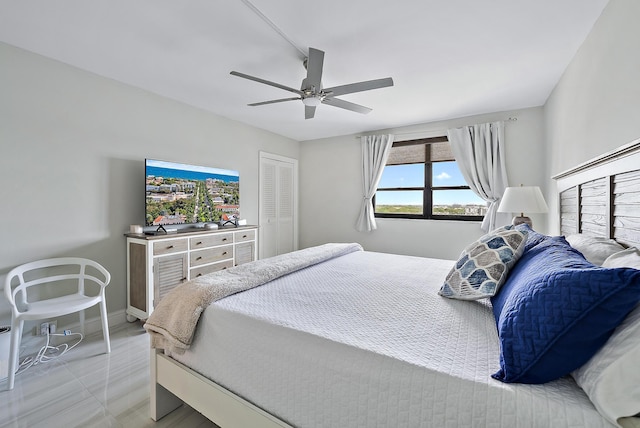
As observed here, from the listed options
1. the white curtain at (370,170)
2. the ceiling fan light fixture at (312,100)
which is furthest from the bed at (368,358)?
the white curtain at (370,170)

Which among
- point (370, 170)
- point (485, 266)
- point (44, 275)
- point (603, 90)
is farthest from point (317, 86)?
point (44, 275)

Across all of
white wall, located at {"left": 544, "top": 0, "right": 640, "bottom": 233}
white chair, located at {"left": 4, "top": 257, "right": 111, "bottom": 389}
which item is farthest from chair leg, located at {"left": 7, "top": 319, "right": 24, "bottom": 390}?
white wall, located at {"left": 544, "top": 0, "right": 640, "bottom": 233}

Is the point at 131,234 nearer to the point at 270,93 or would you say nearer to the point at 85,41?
the point at 85,41

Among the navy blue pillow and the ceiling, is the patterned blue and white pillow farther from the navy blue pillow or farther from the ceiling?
the ceiling

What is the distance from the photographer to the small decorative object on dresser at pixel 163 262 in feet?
8.89

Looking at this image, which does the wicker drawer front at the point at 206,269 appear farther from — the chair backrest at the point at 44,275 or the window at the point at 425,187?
the window at the point at 425,187

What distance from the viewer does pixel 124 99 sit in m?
2.91

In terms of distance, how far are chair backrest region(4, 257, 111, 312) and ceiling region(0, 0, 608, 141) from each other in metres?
1.78

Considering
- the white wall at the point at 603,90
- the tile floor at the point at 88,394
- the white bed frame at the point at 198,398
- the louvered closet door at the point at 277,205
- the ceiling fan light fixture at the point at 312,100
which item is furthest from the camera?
the louvered closet door at the point at 277,205

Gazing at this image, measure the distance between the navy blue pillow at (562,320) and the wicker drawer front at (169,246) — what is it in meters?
2.87

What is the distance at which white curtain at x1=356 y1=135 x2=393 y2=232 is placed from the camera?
447 centimetres

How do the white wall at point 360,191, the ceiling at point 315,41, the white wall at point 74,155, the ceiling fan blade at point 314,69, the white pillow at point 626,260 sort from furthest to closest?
the white wall at point 360,191, the white wall at point 74,155, the ceiling fan blade at point 314,69, the ceiling at point 315,41, the white pillow at point 626,260

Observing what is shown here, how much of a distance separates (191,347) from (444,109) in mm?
3776

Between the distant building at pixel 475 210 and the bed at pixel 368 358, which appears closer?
the bed at pixel 368 358
